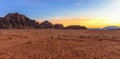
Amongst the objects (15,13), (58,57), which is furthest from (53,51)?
(15,13)

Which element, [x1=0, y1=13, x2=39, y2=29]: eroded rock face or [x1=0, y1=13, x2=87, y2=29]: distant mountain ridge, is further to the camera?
[x1=0, y1=13, x2=87, y2=29]: distant mountain ridge

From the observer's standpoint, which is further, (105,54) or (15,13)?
(15,13)

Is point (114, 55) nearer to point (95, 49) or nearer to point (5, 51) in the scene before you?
point (95, 49)

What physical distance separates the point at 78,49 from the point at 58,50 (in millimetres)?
1803

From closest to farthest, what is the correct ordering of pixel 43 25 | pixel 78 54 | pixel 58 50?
pixel 78 54 → pixel 58 50 → pixel 43 25

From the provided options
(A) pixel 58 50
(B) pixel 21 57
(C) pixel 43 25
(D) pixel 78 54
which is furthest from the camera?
(C) pixel 43 25

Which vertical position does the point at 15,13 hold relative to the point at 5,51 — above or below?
above

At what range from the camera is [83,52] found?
1752 cm

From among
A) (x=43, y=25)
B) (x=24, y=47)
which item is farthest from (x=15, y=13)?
(x=24, y=47)

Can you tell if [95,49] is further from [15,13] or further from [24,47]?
[15,13]

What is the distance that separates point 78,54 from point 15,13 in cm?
8420

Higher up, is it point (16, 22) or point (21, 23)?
point (16, 22)

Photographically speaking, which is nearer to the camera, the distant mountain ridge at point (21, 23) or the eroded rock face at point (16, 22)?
the eroded rock face at point (16, 22)

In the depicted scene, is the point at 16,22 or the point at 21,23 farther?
the point at 21,23
